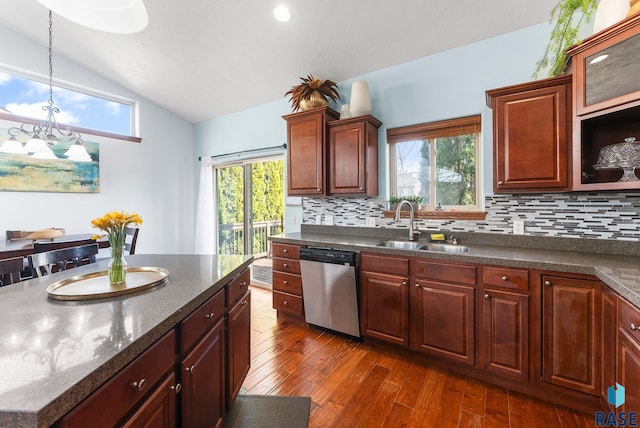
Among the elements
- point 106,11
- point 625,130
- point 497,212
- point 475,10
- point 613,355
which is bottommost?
point 613,355

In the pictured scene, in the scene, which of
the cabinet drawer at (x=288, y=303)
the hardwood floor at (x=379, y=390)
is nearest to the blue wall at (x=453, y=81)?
the cabinet drawer at (x=288, y=303)

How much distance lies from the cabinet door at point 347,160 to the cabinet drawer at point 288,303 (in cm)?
117

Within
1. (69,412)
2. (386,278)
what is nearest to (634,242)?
(386,278)

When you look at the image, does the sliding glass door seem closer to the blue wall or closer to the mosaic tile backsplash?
the blue wall

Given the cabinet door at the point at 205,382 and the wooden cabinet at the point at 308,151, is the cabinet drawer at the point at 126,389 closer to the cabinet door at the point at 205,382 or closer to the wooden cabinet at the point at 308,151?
the cabinet door at the point at 205,382

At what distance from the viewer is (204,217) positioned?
4633 millimetres

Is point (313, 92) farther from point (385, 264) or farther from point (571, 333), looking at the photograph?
point (571, 333)

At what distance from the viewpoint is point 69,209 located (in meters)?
3.56

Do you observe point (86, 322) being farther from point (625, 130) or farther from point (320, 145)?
point (625, 130)

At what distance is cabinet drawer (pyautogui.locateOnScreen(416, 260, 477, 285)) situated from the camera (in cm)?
195

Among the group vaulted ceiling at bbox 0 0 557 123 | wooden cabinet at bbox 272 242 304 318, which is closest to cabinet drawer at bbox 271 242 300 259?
wooden cabinet at bbox 272 242 304 318

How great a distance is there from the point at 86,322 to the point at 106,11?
1196 millimetres

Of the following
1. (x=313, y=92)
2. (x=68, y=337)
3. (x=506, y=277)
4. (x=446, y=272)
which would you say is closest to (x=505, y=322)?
(x=506, y=277)

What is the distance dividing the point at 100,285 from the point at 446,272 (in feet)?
6.68
